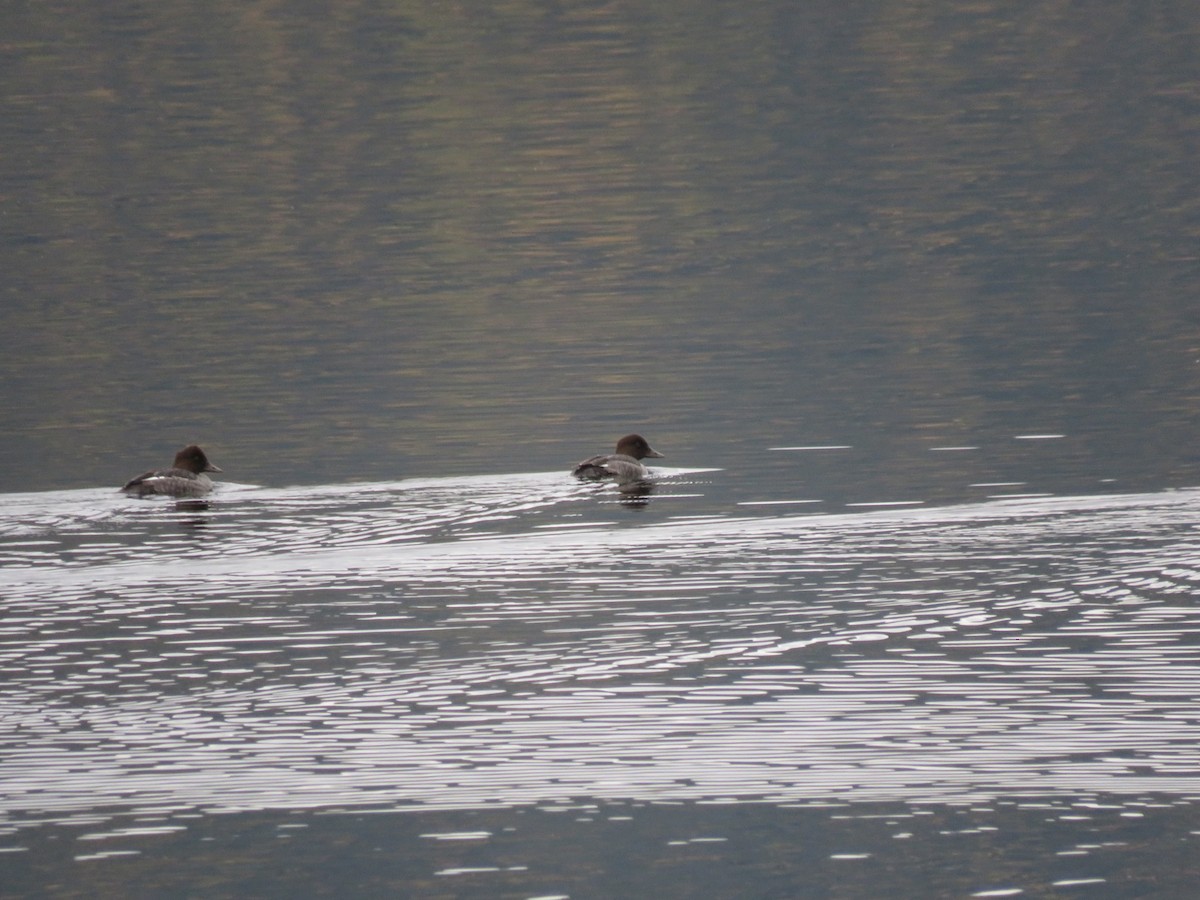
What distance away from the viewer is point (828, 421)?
20422mm

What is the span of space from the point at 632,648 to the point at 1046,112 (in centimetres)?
4717

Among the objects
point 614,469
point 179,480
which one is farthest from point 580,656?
point 179,480

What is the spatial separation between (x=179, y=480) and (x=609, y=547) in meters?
3.67

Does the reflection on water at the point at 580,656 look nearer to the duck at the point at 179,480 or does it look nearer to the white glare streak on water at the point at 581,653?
the white glare streak on water at the point at 581,653

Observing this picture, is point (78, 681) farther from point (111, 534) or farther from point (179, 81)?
point (179, 81)

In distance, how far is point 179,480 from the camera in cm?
1748

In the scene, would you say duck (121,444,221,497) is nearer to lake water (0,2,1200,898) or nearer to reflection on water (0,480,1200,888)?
lake water (0,2,1200,898)

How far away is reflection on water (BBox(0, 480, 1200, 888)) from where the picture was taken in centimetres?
1051

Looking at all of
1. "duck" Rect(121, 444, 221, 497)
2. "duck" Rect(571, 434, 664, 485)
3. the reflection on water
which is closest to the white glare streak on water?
the reflection on water

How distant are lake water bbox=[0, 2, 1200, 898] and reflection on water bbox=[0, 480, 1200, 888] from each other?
34 mm

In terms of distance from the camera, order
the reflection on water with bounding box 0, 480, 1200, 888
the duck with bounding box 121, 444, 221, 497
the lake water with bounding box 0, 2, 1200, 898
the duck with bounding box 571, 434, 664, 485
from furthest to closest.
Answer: the duck with bounding box 571, 434, 664, 485
the duck with bounding box 121, 444, 221, 497
the reflection on water with bounding box 0, 480, 1200, 888
the lake water with bounding box 0, 2, 1200, 898

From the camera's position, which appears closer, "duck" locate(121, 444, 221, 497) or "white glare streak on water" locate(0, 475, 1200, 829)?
"white glare streak on water" locate(0, 475, 1200, 829)

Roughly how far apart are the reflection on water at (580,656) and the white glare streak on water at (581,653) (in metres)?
0.02

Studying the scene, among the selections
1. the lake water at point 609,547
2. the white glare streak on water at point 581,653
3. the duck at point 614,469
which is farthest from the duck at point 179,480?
the duck at point 614,469
